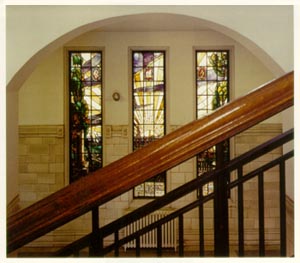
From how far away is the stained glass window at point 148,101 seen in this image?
8.01 m

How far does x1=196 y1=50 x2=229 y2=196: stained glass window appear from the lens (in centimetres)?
797

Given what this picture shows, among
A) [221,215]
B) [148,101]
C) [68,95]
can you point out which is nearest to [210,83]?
[148,101]

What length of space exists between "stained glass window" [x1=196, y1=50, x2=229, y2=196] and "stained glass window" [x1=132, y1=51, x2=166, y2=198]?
0.64m

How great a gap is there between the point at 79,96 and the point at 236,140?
281cm

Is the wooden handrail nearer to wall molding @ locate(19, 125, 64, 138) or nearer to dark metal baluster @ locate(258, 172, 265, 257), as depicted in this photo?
dark metal baluster @ locate(258, 172, 265, 257)

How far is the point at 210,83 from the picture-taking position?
8.02 metres

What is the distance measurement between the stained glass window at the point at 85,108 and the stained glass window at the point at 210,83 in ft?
5.70

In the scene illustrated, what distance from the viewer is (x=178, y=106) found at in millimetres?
7824

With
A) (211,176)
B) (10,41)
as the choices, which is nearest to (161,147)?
(211,176)

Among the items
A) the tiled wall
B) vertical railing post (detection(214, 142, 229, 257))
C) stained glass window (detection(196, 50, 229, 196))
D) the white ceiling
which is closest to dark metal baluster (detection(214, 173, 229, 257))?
vertical railing post (detection(214, 142, 229, 257))

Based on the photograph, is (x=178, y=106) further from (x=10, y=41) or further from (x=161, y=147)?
(x=161, y=147)

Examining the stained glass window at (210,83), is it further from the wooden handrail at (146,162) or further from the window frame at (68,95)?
the wooden handrail at (146,162)

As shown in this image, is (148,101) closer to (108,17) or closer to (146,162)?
(108,17)

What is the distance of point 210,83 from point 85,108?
2.23 meters
